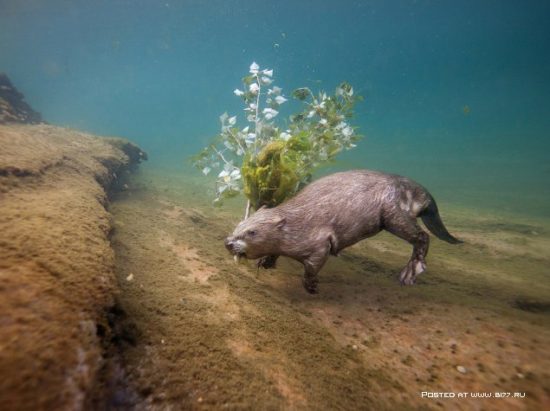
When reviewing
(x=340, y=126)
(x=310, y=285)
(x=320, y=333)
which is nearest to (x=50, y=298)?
(x=320, y=333)

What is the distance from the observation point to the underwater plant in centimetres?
427

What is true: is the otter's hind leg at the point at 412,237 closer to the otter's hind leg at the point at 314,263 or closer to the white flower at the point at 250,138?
the otter's hind leg at the point at 314,263

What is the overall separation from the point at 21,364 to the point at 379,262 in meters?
→ 4.96

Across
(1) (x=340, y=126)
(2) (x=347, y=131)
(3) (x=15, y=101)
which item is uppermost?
(3) (x=15, y=101)

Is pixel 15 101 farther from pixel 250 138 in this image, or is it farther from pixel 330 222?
pixel 330 222

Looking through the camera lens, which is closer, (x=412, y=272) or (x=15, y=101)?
(x=412, y=272)

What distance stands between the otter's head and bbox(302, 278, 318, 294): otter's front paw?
590 mm

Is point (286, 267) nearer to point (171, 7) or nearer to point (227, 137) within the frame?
point (227, 137)

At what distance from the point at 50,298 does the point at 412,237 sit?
3902 millimetres

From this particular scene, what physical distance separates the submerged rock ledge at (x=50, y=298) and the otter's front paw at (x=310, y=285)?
2.25 m

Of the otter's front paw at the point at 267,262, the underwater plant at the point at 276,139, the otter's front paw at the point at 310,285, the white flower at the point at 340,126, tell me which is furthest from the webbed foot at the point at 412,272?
the white flower at the point at 340,126

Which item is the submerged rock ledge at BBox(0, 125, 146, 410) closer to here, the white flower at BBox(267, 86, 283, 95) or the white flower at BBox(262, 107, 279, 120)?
the white flower at BBox(262, 107, 279, 120)

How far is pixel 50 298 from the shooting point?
1632 millimetres

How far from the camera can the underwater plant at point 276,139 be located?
14.0 feet
